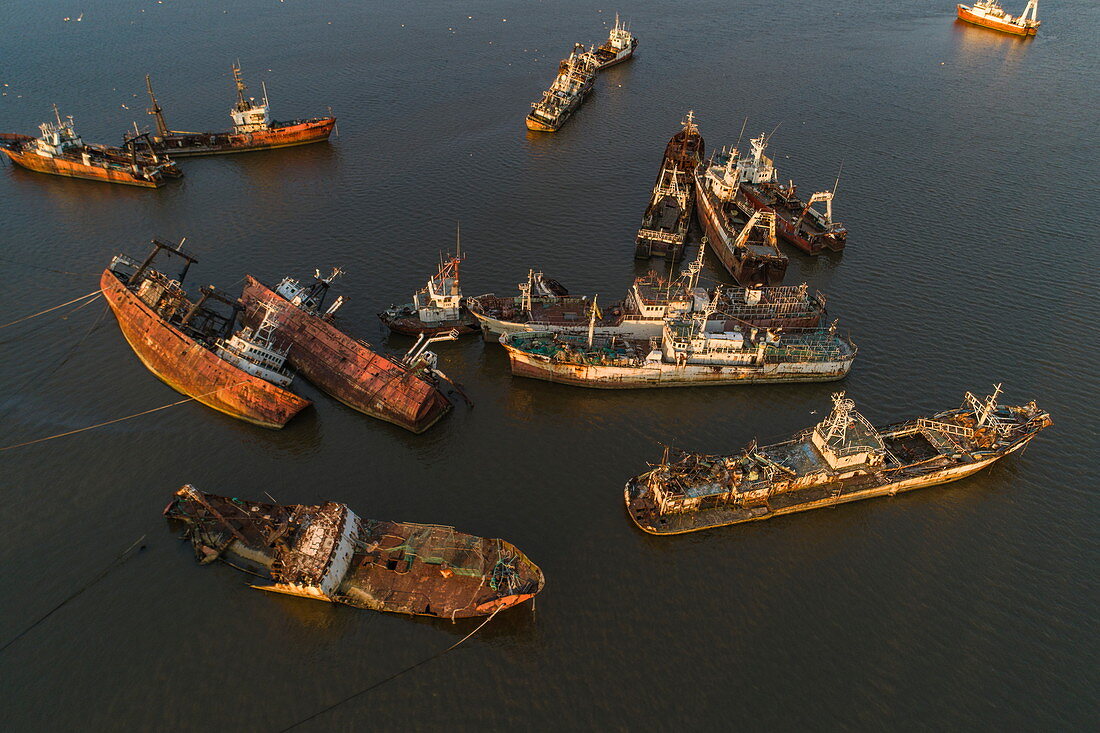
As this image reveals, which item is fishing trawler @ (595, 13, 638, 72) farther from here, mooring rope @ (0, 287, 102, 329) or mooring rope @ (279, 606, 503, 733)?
mooring rope @ (279, 606, 503, 733)

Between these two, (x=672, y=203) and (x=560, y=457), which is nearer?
(x=560, y=457)

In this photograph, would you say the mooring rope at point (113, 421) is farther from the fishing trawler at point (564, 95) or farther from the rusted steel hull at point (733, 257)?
the fishing trawler at point (564, 95)

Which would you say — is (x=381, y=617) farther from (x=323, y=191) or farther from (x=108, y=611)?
(x=323, y=191)

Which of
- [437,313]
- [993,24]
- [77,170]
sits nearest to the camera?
[437,313]

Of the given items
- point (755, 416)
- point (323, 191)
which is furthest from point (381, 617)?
point (323, 191)

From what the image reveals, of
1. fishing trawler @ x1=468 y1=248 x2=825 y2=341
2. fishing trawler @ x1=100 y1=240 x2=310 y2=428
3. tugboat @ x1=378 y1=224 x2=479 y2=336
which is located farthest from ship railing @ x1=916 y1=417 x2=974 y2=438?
fishing trawler @ x1=100 y1=240 x2=310 y2=428

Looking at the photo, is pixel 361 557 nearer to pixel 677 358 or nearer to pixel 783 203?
pixel 677 358

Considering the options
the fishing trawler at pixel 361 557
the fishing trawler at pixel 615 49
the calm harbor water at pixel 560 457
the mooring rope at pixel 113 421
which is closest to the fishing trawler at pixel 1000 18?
the calm harbor water at pixel 560 457

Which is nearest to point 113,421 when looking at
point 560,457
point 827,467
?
point 560,457
